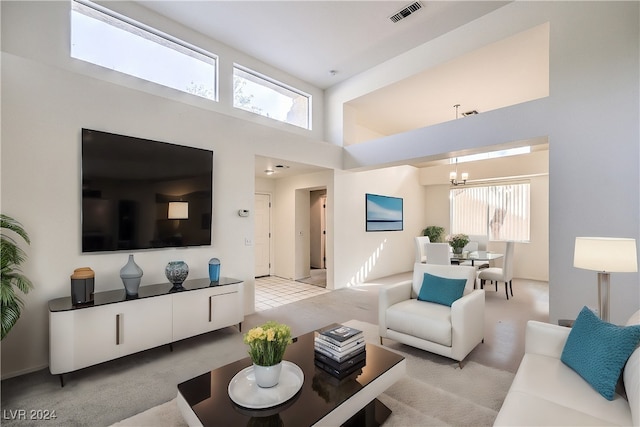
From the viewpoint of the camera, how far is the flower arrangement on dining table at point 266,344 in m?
1.63

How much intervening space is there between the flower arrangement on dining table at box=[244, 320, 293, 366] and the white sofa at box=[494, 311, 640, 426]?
3.71ft

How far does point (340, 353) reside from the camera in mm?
1913

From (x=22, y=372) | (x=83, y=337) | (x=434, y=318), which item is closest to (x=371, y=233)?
(x=434, y=318)

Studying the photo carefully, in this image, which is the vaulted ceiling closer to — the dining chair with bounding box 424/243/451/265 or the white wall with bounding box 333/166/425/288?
the white wall with bounding box 333/166/425/288

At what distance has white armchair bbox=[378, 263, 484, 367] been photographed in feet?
8.56

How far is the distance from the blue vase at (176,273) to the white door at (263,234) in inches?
142

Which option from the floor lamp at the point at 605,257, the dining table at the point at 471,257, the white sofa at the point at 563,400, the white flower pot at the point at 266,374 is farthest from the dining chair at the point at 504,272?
the white flower pot at the point at 266,374

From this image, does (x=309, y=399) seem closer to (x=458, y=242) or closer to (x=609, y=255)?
(x=609, y=255)

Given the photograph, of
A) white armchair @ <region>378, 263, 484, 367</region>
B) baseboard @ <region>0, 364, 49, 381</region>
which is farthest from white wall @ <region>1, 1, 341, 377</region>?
white armchair @ <region>378, 263, 484, 367</region>

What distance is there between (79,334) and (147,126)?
2231mm

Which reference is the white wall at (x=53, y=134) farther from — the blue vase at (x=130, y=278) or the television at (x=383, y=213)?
the television at (x=383, y=213)

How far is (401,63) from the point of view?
16.0ft

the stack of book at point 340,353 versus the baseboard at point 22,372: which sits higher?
the stack of book at point 340,353

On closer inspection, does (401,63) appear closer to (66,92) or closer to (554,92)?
(554,92)
